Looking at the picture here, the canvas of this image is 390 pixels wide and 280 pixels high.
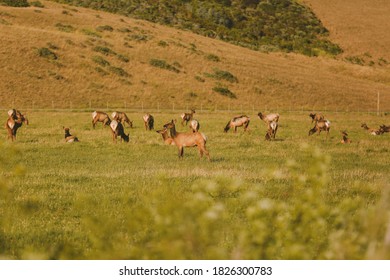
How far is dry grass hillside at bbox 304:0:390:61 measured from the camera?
364 feet

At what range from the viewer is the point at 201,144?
1870 cm

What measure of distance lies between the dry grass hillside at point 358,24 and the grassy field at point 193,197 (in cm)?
8328

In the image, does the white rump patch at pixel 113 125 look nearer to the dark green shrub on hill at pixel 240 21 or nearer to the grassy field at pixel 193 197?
the grassy field at pixel 193 197

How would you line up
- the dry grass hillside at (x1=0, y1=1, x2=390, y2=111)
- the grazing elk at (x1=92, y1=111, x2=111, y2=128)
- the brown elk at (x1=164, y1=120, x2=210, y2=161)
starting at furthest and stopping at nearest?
the dry grass hillside at (x1=0, y1=1, x2=390, y2=111) → the grazing elk at (x1=92, y1=111, x2=111, y2=128) → the brown elk at (x1=164, y1=120, x2=210, y2=161)

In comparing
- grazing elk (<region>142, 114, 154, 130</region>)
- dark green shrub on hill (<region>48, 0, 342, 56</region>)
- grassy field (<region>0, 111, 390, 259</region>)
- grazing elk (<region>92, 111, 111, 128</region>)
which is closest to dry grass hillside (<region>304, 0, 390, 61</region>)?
dark green shrub on hill (<region>48, 0, 342, 56</region>)

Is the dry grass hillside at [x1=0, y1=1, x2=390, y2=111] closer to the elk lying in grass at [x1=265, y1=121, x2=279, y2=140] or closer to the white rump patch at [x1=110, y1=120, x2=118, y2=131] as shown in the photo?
the white rump patch at [x1=110, y1=120, x2=118, y2=131]

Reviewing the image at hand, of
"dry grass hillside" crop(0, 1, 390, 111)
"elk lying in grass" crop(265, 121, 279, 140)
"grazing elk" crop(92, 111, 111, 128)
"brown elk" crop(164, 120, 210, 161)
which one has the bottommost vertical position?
"dry grass hillside" crop(0, 1, 390, 111)

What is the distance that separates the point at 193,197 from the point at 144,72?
6688 centimetres

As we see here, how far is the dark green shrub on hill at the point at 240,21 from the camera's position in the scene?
109 meters

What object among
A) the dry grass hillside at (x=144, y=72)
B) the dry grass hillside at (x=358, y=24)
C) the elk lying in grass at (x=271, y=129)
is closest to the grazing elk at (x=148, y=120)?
the elk lying in grass at (x=271, y=129)

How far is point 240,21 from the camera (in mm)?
118188

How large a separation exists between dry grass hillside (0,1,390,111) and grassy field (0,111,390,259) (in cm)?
2669

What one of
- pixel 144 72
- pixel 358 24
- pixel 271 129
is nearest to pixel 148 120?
pixel 271 129
